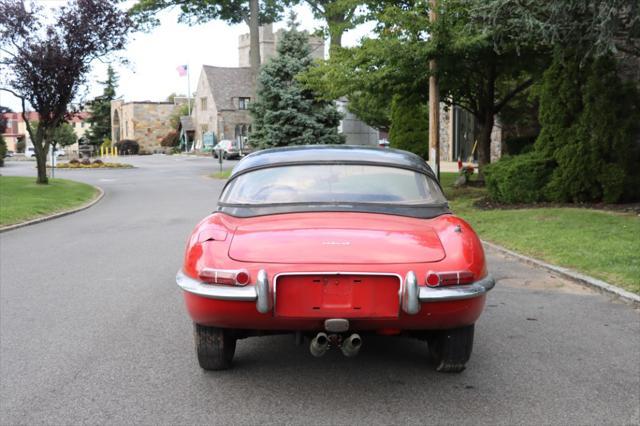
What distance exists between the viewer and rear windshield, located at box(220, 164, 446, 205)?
16.0 ft

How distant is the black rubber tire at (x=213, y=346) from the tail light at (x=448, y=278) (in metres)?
1.34

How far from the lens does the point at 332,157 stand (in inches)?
207

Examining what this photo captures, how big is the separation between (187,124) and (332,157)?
73.0 meters

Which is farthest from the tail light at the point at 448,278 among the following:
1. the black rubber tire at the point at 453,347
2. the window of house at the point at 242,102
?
the window of house at the point at 242,102

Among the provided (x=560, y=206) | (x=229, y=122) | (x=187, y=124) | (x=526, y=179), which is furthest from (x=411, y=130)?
(x=187, y=124)

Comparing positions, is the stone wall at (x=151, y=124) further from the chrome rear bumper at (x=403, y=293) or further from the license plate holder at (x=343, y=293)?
the license plate holder at (x=343, y=293)

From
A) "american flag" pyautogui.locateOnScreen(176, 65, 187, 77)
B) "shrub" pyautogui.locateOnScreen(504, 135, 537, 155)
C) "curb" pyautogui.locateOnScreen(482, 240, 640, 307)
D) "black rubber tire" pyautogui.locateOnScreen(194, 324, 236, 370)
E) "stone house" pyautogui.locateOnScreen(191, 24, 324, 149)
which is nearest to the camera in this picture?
"black rubber tire" pyautogui.locateOnScreen(194, 324, 236, 370)

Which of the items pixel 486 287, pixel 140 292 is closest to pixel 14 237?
pixel 140 292

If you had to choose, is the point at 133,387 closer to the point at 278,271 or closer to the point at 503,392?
the point at 278,271

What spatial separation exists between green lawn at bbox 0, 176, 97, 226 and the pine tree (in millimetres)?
10070

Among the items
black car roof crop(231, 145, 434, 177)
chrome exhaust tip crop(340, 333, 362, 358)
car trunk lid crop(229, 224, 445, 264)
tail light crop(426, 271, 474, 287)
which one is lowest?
chrome exhaust tip crop(340, 333, 362, 358)

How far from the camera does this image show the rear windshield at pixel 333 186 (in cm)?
488

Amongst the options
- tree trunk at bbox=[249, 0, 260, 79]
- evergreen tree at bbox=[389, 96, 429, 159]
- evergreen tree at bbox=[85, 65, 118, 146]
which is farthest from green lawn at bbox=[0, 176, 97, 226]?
evergreen tree at bbox=[85, 65, 118, 146]

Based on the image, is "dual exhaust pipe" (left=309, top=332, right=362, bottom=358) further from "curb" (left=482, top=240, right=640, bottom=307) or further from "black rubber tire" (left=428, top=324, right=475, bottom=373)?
"curb" (left=482, top=240, right=640, bottom=307)
